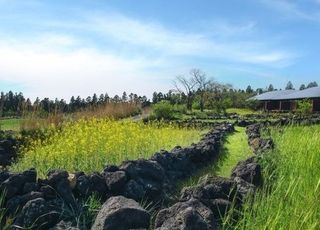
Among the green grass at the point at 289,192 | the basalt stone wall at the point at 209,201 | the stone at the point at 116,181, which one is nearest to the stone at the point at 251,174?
the basalt stone wall at the point at 209,201

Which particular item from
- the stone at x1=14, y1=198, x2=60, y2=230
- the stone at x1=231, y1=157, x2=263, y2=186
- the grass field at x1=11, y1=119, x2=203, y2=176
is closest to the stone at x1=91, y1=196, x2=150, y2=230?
the stone at x1=14, y1=198, x2=60, y2=230

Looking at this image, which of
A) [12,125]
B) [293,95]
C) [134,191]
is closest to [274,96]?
[293,95]

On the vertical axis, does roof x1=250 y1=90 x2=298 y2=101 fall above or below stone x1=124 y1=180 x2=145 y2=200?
above

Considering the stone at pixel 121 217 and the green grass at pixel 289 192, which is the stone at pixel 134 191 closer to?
the green grass at pixel 289 192

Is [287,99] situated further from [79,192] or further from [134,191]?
[79,192]

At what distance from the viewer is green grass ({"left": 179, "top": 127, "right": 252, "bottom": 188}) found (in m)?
9.41

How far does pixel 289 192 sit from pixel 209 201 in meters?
0.82

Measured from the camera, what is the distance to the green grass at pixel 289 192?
424 centimetres

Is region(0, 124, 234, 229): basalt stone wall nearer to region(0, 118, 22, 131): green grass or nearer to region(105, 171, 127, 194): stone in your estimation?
region(105, 171, 127, 194): stone

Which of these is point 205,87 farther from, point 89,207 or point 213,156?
point 89,207

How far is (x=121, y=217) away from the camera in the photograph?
4.64 meters

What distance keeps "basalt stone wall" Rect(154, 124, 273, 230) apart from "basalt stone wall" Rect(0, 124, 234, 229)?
392 mm

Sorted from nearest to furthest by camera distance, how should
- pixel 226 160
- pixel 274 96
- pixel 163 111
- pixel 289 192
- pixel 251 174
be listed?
1. pixel 289 192
2. pixel 251 174
3. pixel 226 160
4. pixel 163 111
5. pixel 274 96

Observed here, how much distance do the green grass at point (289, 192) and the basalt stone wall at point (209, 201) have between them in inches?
7.6
